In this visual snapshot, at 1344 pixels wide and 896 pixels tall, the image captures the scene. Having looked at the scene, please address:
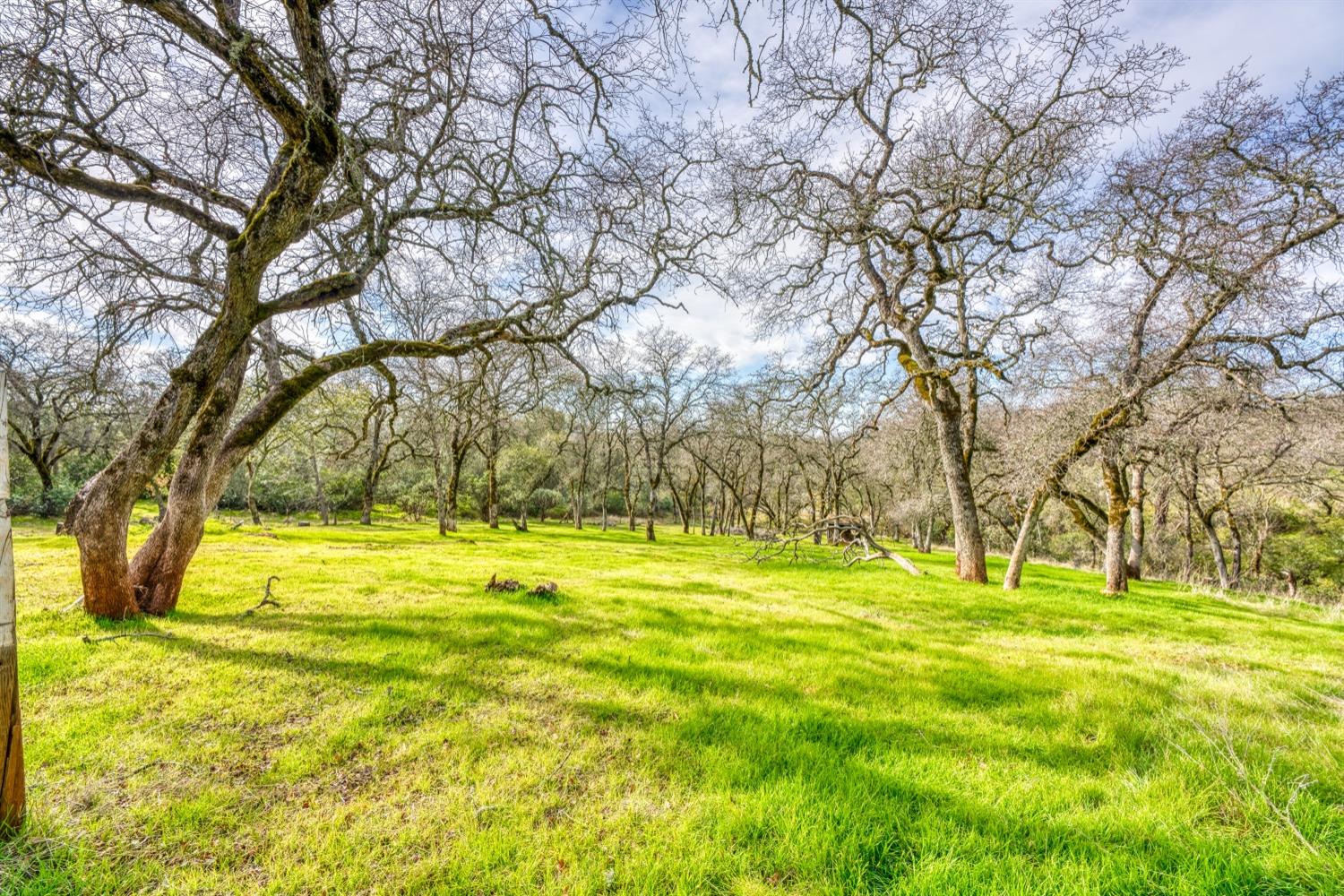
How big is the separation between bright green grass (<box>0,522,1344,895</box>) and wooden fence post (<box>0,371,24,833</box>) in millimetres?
168

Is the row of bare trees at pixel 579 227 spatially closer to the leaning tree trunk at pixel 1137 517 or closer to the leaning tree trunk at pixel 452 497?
the leaning tree trunk at pixel 1137 517

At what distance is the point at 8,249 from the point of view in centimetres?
609

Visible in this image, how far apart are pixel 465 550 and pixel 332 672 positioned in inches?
458

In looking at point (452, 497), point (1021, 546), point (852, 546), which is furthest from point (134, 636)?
point (452, 497)

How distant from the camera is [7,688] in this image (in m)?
2.08

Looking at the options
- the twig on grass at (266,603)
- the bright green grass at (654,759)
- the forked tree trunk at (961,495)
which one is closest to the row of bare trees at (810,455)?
the forked tree trunk at (961,495)

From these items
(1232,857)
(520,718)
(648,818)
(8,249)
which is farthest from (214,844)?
(8,249)

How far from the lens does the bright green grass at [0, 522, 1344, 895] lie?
2146 millimetres

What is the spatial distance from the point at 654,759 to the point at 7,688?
3.15 metres

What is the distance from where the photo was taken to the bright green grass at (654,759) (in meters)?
2.15

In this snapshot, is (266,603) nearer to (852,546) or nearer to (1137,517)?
(852,546)

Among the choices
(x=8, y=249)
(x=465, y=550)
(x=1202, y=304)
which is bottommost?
(x=465, y=550)

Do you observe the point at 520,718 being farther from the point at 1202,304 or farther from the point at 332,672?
the point at 1202,304

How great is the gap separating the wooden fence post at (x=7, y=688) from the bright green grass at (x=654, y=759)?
0.17m
